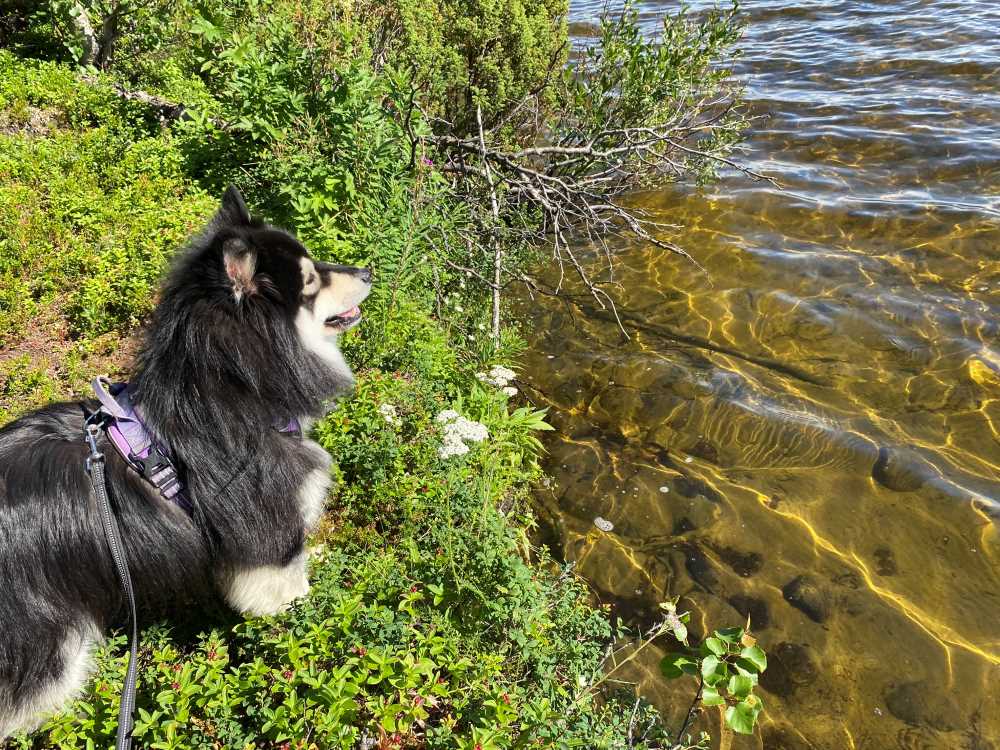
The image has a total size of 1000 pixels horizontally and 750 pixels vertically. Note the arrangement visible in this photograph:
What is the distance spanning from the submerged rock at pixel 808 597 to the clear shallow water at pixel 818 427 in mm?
12

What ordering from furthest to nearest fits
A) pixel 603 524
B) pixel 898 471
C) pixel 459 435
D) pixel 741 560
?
1. pixel 898 471
2. pixel 603 524
3. pixel 741 560
4. pixel 459 435

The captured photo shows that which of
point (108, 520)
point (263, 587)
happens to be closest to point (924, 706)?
point (263, 587)

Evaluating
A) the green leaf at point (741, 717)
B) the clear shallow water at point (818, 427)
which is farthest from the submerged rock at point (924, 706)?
the green leaf at point (741, 717)

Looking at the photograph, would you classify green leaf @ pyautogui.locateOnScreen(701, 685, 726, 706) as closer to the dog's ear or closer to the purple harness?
the purple harness

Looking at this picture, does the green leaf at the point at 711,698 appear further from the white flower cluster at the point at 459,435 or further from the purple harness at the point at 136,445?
the purple harness at the point at 136,445

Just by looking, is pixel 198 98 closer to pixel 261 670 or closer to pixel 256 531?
pixel 256 531

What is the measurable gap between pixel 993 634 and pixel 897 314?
3.25 meters

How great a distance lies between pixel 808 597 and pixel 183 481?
141 inches

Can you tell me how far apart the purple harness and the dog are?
0.8 inches

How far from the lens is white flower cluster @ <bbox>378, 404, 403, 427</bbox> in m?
3.44

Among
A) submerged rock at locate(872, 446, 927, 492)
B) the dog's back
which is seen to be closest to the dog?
the dog's back

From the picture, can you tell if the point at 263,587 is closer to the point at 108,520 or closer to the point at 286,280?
the point at 108,520

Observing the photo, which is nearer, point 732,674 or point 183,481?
point 732,674

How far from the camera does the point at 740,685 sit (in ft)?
6.13
